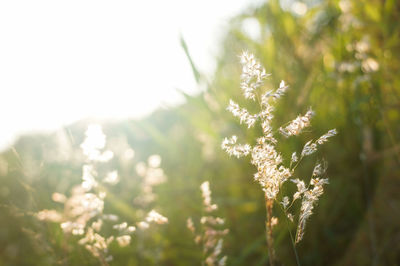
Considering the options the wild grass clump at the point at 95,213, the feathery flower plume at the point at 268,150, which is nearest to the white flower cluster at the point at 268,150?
the feathery flower plume at the point at 268,150

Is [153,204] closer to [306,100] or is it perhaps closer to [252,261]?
[252,261]

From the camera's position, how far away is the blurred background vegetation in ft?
4.49

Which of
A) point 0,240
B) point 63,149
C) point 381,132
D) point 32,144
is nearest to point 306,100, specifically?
point 381,132

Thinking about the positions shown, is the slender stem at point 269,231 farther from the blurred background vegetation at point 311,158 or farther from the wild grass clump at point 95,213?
the blurred background vegetation at point 311,158

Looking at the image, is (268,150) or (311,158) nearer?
(268,150)

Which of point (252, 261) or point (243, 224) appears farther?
point (243, 224)

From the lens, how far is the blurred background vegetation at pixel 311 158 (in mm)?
1369

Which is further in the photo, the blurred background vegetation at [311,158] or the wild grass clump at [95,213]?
the blurred background vegetation at [311,158]

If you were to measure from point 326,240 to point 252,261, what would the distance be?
392mm

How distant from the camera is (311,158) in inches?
64.7

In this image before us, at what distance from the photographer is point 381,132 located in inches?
66.9

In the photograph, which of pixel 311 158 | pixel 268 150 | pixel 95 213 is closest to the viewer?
pixel 268 150

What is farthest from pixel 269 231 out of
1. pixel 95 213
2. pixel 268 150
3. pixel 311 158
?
pixel 311 158

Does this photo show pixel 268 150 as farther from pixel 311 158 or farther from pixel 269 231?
pixel 311 158
